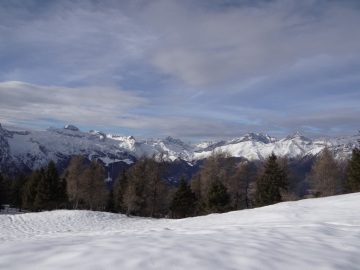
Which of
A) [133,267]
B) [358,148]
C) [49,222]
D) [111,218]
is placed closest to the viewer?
[133,267]

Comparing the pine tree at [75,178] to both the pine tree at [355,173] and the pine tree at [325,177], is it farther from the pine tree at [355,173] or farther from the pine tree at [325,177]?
the pine tree at [355,173]

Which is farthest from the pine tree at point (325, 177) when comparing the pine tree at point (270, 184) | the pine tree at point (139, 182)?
the pine tree at point (139, 182)

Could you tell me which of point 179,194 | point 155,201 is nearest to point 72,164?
point 155,201

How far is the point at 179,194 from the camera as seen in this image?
45.2 m

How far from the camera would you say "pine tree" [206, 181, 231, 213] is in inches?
1522

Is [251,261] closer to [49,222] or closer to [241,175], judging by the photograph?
[49,222]

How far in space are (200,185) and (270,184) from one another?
38.6 ft

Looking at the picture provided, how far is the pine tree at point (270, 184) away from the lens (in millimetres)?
41719

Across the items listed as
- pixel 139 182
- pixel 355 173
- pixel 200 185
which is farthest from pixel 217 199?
pixel 355 173

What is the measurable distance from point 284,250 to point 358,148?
38.1m

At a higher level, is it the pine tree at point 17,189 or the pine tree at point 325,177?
the pine tree at point 325,177

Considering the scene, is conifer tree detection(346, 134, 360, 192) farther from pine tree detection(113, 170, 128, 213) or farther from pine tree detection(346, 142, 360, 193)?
pine tree detection(113, 170, 128, 213)

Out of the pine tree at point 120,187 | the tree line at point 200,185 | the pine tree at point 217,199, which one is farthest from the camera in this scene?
the pine tree at point 120,187

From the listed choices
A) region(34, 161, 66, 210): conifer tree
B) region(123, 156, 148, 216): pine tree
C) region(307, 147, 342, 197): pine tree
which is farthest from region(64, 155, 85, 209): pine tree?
region(307, 147, 342, 197): pine tree
